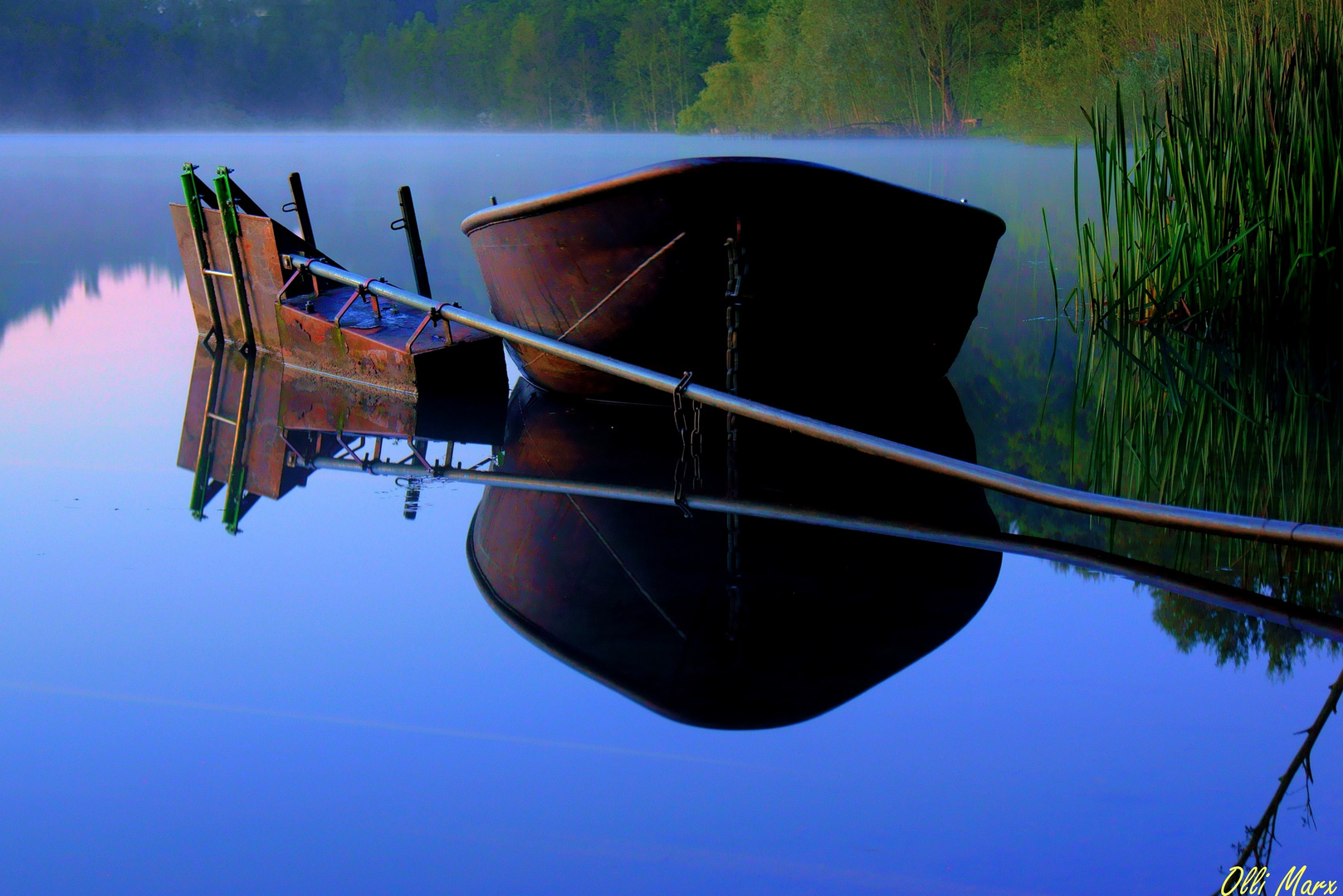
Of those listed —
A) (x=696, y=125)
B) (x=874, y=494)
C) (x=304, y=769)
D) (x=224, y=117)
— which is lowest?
(x=304, y=769)

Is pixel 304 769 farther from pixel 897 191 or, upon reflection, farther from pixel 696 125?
pixel 696 125

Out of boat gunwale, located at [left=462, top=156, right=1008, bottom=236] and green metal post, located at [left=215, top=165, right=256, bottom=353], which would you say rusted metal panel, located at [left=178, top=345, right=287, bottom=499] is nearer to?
green metal post, located at [left=215, top=165, right=256, bottom=353]

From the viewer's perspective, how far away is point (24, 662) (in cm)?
221

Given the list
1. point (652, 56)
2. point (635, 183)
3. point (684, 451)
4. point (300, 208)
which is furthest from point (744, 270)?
point (652, 56)

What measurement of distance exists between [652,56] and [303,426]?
18.0 metres

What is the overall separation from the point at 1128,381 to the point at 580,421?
214cm

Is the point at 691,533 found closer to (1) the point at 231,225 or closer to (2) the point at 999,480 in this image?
(2) the point at 999,480

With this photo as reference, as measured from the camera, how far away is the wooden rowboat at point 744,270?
3469 mm

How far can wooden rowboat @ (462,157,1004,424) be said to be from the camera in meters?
3.47

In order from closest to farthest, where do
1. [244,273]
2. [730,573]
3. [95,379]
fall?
[730,573] → [244,273] → [95,379]

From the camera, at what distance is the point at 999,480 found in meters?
2.60

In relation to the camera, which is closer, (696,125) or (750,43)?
(750,43)

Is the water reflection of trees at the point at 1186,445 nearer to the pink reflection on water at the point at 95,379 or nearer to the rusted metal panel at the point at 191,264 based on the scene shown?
the pink reflection on water at the point at 95,379

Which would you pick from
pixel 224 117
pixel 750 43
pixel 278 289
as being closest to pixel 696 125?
pixel 750 43
